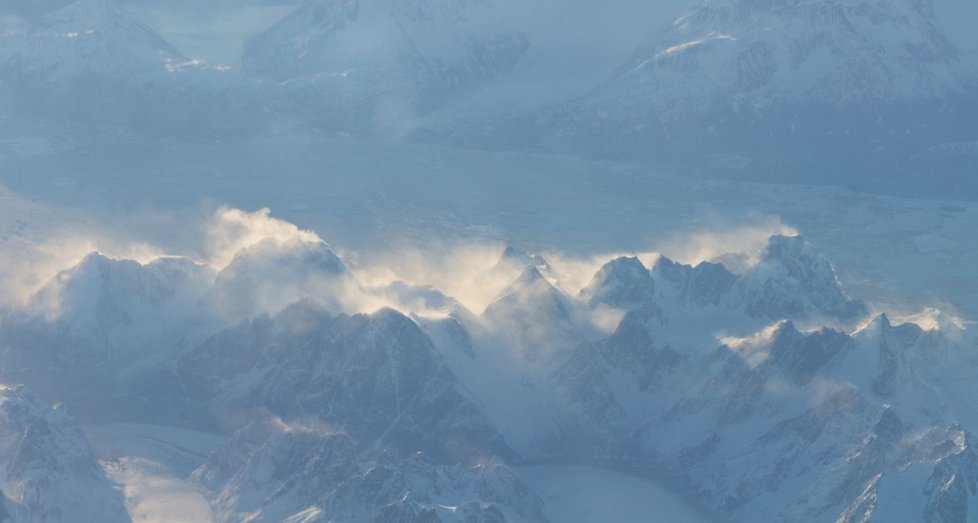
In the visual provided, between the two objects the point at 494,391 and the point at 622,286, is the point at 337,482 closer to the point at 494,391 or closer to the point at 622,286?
the point at 494,391

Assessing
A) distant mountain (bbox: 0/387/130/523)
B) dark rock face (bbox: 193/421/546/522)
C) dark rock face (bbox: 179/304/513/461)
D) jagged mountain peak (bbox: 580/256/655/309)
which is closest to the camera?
dark rock face (bbox: 193/421/546/522)

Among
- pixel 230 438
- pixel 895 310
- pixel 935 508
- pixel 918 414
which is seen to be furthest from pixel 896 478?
pixel 895 310

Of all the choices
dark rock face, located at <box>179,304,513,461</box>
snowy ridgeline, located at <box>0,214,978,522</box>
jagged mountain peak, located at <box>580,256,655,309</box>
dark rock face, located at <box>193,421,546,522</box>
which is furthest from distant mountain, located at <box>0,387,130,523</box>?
jagged mountain peak, located at <box>580,256,655,309</box>

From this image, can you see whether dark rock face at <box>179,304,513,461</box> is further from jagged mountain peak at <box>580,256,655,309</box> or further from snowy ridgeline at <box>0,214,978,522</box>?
jagged mountain peak at <box>580,256,655,309</box>

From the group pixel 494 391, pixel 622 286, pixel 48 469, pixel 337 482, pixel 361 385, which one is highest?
pixel 48 469

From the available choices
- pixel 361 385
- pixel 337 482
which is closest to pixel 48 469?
pixel 337 482

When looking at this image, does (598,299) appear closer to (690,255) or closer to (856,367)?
(856,367)

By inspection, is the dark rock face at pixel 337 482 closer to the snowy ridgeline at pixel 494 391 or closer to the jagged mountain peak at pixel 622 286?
the snowy ridgeline at pixel 494 391

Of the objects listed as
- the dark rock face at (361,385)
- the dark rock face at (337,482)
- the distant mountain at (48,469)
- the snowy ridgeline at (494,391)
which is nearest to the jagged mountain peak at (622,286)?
the snowy ridgeline at (494,391)
